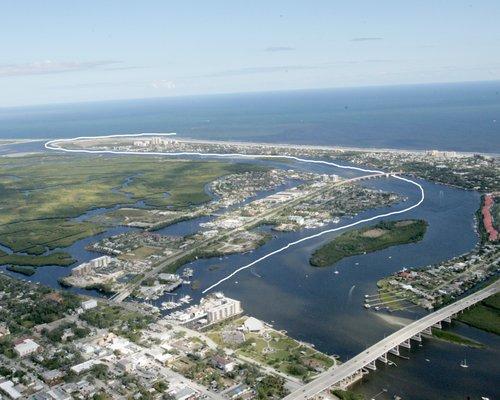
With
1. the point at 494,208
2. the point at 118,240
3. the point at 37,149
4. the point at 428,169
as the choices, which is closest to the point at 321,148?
the point at 428,169

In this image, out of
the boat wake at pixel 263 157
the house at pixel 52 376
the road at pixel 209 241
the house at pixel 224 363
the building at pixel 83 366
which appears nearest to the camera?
the house at pixel 52 376

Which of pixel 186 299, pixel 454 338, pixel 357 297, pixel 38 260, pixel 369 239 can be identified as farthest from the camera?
pixel 38 260

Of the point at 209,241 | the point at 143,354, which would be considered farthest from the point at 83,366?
the point at 209,241

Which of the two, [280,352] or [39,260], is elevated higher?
[39,260]

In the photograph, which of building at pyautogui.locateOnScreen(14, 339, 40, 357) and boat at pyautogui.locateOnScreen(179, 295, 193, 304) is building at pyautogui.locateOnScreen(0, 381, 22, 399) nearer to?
building at pyautogui.locateOnScreen(14, 339, 40, 357)

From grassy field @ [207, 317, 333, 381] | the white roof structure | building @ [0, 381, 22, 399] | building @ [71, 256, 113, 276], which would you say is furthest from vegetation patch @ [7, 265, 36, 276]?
the white roof structure

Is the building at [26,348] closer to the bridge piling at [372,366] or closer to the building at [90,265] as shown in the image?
the building at [90,265]

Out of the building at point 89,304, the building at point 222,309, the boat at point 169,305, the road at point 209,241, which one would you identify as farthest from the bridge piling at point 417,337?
the building at point 89,304

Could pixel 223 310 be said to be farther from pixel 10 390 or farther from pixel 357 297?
pixel 10 390
